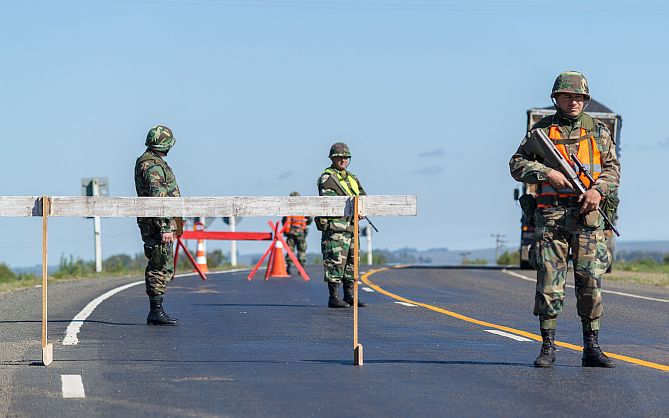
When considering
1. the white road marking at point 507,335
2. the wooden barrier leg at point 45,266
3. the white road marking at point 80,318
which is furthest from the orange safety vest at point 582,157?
the white road marking at point 80,318

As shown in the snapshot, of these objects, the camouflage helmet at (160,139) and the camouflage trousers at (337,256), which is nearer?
the camouflage helmet at (160,139)

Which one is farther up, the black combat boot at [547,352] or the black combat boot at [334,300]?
the black combat boot at [334,300]

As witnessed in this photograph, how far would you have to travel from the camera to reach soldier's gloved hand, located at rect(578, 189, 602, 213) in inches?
383

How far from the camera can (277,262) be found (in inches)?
1169

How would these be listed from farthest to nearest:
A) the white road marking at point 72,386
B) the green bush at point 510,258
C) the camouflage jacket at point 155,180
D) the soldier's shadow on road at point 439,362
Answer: the green bush at point 510,258 → the camouflage jacket at point 155,180 → the soldier's shadow on road at point 439,362 → the white road marking at point 72,386

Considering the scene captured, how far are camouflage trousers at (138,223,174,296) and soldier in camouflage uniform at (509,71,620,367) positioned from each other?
5250 millimetres

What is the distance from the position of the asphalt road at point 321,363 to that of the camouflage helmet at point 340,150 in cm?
190

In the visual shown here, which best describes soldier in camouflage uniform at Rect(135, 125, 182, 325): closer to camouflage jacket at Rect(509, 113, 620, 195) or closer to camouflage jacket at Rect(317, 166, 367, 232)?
camouflage jacket at Rect(317, 166, 367, 232)

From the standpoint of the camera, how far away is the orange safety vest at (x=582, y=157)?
9.97 m

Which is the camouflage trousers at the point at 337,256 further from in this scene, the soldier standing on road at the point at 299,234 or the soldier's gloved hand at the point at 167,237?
the soldier standing on road at the point at 299,234

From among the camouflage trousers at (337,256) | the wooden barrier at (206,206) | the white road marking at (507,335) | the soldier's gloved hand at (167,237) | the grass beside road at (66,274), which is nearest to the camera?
the wooden barrier at (206,206)

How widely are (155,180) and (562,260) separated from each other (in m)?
5.30

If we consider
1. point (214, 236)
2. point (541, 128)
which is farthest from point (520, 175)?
point (214, 236)

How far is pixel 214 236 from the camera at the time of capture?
104 feet
